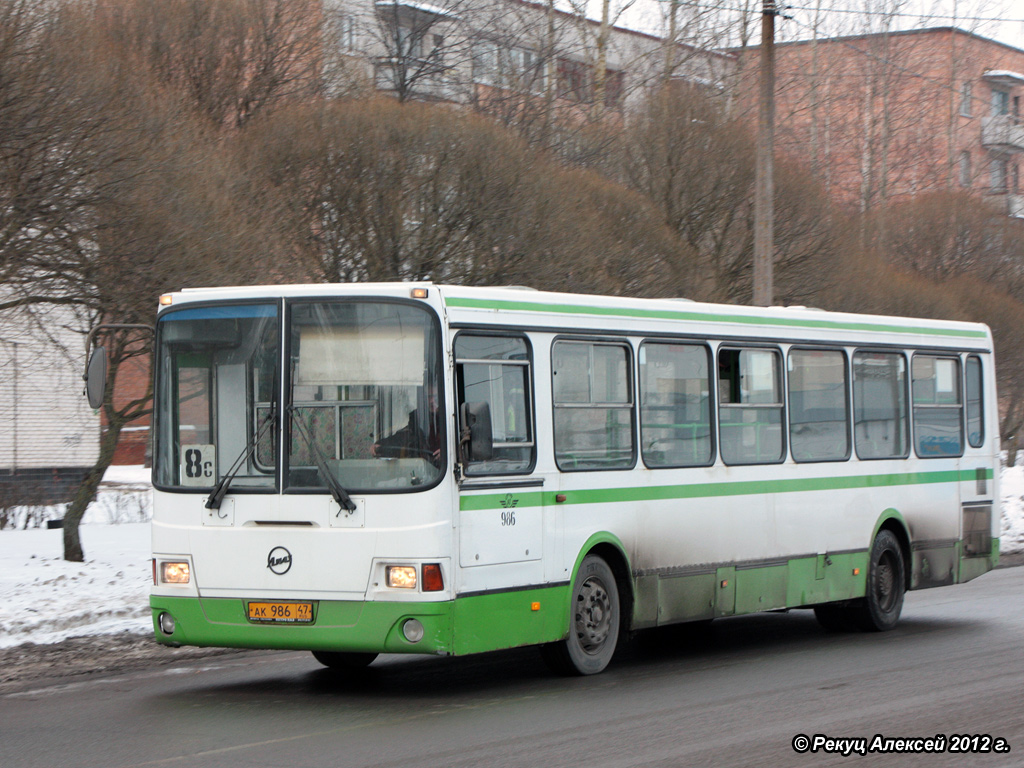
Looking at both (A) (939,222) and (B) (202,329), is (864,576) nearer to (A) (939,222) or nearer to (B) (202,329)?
(B) (202,329)

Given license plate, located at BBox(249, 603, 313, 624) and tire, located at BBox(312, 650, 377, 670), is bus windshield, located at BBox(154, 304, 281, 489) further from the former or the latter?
A: tire, located at BBox(312, 650, 377, 670)

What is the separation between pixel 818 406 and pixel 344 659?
191 inches

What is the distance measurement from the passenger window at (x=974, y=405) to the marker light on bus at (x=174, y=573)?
28.3ft

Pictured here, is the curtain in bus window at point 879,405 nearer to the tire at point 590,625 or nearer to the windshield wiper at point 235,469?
the tire at point 590,625

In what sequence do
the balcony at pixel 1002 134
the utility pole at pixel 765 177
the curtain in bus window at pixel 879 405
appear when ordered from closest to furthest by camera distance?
the curtain in bus window at pixel 879 405 < the utility pole at pixel 765 177 < the balcony at pixel 1002 134

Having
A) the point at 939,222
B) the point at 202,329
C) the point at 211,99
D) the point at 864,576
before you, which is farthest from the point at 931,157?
the point at 202,329

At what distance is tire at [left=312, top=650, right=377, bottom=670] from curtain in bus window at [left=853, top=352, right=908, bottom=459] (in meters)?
5.17

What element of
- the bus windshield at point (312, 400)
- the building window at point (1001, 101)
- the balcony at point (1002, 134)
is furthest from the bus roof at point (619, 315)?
the building window at point (1001, 101)

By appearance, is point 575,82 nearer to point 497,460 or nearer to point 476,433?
point 497,460

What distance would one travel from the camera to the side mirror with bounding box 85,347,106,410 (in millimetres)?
9625

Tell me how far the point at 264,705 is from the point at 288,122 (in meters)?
12.4

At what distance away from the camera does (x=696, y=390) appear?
11.5m

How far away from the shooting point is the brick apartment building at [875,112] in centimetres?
4497

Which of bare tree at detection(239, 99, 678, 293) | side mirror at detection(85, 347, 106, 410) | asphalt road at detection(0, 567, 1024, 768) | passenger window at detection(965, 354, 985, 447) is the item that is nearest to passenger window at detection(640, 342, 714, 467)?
asphalt road at detection(0, 567, 1024, 768)
